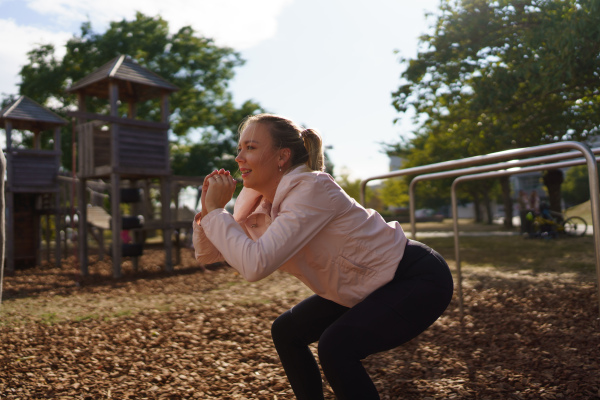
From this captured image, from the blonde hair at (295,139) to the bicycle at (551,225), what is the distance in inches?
592

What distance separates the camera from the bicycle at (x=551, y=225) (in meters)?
15.4

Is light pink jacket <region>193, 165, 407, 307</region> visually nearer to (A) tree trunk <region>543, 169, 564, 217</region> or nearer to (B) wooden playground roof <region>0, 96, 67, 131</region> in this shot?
(B) wooden playground roof <region>0, 96, 67, 131</region>

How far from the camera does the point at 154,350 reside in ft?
13.7

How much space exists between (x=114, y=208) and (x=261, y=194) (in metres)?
8.51

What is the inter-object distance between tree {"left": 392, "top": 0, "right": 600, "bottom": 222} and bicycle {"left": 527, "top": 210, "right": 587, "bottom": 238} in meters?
5.05

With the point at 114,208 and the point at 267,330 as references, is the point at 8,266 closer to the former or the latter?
the point at 114,208

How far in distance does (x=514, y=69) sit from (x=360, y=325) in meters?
7.10

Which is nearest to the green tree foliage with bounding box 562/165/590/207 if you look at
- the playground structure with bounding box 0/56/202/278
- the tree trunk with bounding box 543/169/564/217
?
the tree trunk with bounding box 543/169/564/217

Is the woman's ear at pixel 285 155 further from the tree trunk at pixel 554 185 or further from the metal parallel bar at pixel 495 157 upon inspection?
the tree trunk at pixel 554 185

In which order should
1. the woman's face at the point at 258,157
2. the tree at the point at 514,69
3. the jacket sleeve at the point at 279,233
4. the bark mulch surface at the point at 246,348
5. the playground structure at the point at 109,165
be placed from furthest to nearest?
the playground structure at the point at 109,165
the tree at the point at 514,69
the bark mulch surface at the point at 246,348
the woman's face at the point at 258,157
the jacket sleeve at the point at 279,233

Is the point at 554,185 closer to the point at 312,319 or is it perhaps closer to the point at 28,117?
the point at 28,117

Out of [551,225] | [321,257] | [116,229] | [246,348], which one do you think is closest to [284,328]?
[321,257]

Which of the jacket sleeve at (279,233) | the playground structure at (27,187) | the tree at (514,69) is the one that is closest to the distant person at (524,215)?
the tree at (514,69)

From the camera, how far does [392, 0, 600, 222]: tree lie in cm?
655
